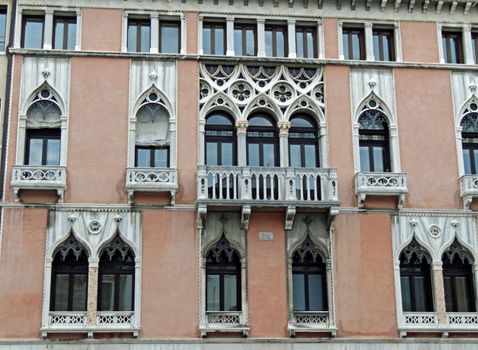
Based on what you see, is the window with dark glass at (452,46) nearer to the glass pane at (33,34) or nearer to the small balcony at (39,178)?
the small balcony at (39,178)

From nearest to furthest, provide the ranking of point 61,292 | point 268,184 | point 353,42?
point 61,292, point 268,184, point 353,42

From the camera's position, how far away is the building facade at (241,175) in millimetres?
25562

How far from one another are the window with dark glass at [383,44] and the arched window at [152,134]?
7.99m

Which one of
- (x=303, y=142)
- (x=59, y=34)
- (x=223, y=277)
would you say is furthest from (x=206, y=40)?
(x=223, y=277)

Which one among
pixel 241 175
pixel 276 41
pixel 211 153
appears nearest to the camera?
pixel 241 175

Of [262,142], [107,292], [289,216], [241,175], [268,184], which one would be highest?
[262,142]

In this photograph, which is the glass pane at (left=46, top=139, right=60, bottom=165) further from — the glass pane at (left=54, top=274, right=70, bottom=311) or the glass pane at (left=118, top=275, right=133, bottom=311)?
the glass pane at (left=118, top=275, right=133, bottom=311)

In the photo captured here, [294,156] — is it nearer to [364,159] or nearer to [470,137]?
[364,159]

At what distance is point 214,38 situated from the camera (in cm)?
2848

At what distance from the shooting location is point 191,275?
25.7 meters

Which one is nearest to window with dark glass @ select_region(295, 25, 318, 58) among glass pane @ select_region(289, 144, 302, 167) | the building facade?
the building facade

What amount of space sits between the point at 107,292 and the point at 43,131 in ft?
19.3

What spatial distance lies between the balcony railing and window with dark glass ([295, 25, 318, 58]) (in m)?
4.59

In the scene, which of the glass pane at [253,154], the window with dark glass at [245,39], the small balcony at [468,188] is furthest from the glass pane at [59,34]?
the small balcony at [468,188]
